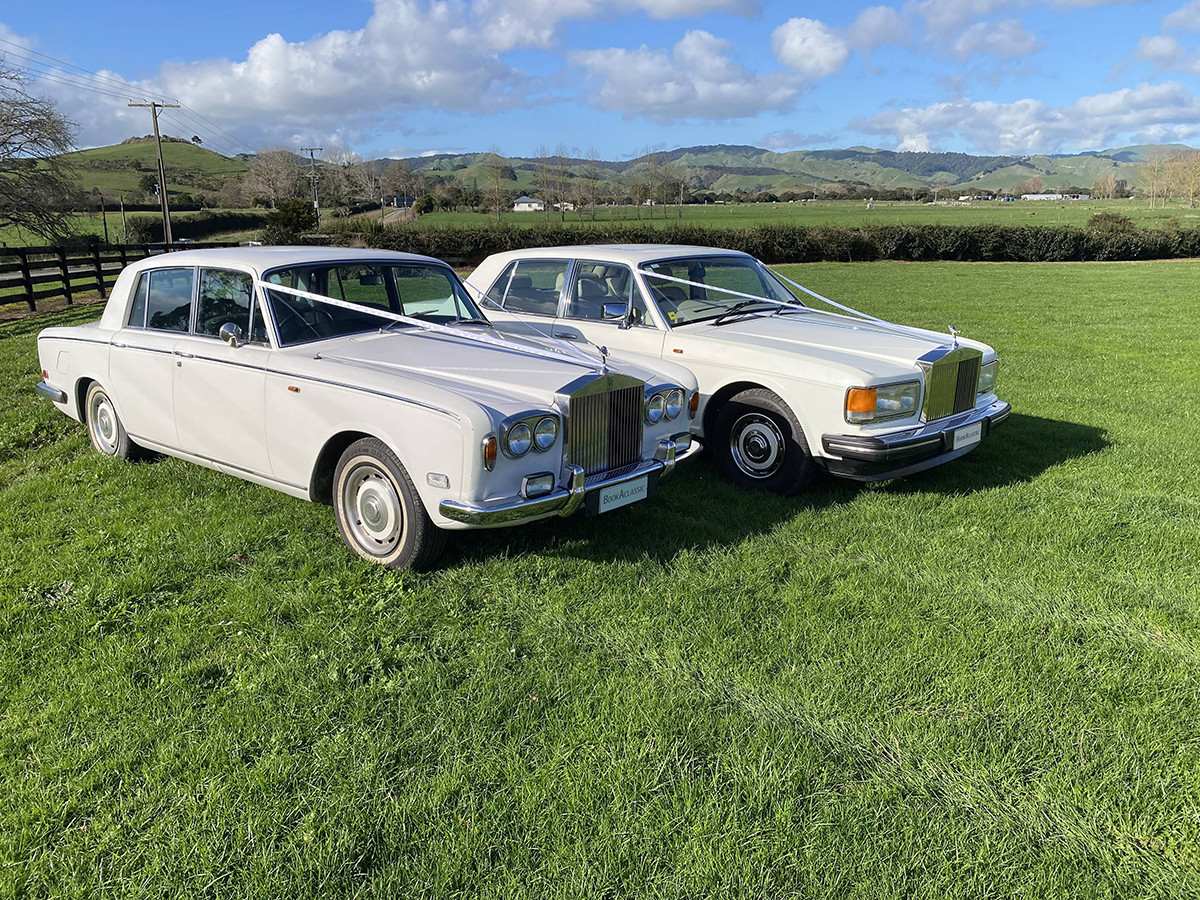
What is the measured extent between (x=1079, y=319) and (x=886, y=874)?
55.3 ft

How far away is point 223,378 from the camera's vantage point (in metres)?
4.91

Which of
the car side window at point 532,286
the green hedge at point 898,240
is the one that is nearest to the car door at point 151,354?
the car side window at point 532,286

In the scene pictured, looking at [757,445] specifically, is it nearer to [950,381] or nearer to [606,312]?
[950,381]

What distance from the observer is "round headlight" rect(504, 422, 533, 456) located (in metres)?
3.95

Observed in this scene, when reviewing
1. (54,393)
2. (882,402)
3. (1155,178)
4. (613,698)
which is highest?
(1155,178)

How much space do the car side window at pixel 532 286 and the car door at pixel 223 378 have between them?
8.39 feet

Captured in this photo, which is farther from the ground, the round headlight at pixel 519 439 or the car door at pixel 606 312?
the car door at pixel 606 312

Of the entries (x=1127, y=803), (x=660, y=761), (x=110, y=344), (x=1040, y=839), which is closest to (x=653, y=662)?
(x=660, y=761)

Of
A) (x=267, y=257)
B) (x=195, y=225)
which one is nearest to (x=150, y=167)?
(x=195, y=225)

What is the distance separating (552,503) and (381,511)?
1015mm

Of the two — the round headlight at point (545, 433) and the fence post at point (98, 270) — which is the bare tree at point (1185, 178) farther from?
the round headlight at point (545, 433)

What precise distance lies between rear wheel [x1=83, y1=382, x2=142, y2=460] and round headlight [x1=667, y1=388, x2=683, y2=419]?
4.15m

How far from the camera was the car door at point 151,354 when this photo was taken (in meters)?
5.36

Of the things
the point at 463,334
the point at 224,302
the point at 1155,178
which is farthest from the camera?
the point at 1155,178
